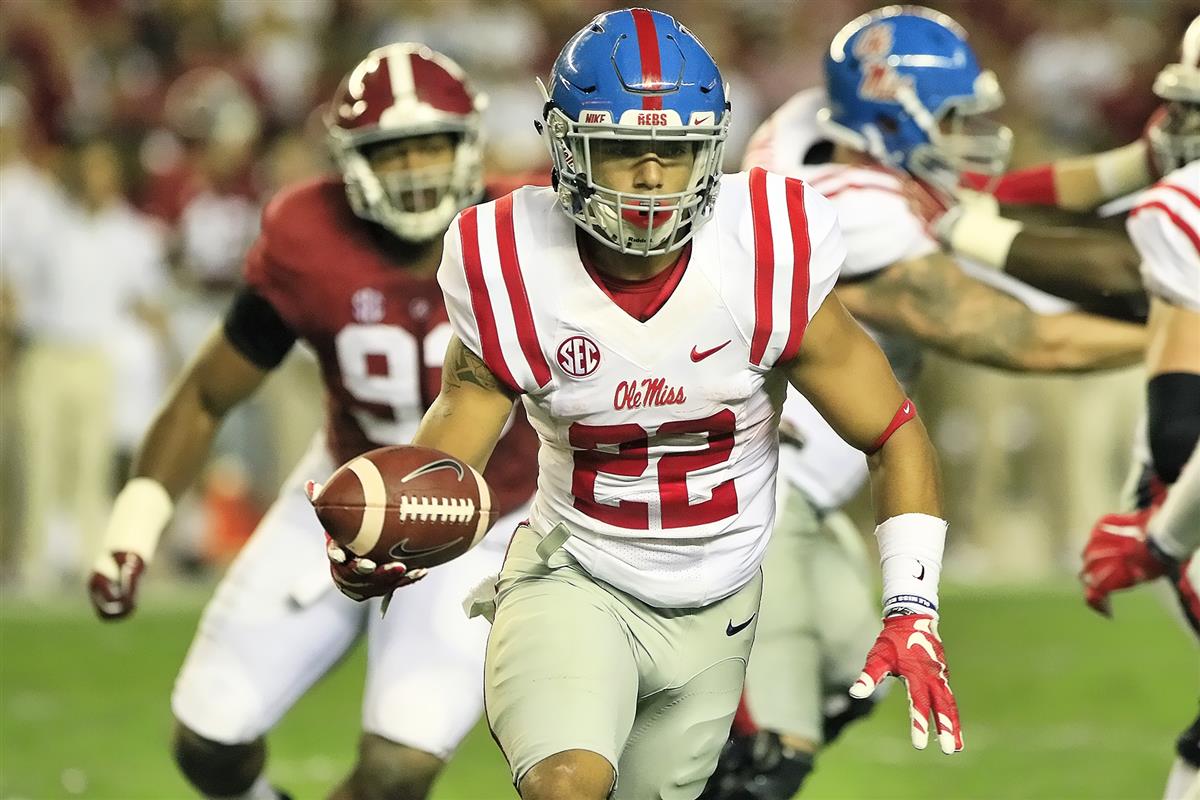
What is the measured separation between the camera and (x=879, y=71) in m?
4.51

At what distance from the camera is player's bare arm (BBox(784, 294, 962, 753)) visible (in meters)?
3.11

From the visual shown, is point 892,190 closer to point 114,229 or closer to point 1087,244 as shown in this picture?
point 1087,244

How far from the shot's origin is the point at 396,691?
3900mm

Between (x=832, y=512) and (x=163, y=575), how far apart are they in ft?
18.1

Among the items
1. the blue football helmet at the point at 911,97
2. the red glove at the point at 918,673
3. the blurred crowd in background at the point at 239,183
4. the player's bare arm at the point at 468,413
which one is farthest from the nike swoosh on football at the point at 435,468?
the blurred crowd in background at the point at 239,183

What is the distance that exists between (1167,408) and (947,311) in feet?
2.10

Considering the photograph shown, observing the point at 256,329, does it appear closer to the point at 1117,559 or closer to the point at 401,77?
the point at 401,77

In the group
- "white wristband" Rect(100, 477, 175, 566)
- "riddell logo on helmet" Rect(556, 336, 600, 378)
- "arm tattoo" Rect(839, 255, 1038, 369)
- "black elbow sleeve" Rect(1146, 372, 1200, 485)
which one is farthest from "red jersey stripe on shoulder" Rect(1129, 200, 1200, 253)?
"white wristband" Rect(100, 477, 175, 566)

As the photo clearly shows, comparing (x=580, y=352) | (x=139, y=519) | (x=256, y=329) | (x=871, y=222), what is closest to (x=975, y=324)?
(x=871, y=222)

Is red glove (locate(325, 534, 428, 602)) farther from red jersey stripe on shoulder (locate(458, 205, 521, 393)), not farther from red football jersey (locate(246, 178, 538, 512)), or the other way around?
red football jersey (locate(246, 178, 538, 512))

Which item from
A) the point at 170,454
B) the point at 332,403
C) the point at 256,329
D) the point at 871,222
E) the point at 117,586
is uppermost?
the point at 871,222

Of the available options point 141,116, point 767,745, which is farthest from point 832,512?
point 141,116

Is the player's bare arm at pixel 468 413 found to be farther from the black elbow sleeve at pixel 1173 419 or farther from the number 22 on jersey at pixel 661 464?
the black elbow sleeve at pixel 1173 419

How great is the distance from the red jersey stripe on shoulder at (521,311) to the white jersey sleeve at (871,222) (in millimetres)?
1232
